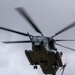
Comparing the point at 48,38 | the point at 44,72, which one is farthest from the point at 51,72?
the point at 48,38

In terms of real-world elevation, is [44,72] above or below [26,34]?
below

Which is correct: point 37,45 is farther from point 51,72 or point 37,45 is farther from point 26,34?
point 51,72

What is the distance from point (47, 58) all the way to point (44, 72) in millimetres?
6251

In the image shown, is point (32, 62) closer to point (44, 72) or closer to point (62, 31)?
point (44, 72)

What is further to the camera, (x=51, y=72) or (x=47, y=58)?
(x=51, y=72)

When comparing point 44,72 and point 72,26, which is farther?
point 44,72

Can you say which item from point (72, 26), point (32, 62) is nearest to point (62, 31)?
point (72, 26)

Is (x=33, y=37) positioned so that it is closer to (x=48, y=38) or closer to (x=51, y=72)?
(x=48, y=38)

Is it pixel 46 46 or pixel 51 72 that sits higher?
pixel 46 46

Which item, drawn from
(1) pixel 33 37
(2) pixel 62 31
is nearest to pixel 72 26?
(2) pixel 62 31

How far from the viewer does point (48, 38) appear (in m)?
83.1

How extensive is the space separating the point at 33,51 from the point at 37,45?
6.27 feet

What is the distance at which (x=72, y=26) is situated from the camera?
80.6 m

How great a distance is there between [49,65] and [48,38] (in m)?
5.38
